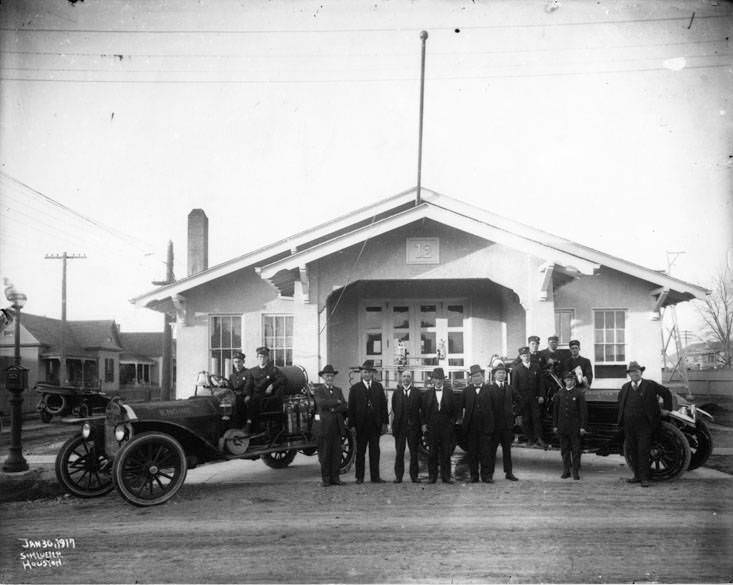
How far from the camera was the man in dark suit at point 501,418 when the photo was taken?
8.99 m

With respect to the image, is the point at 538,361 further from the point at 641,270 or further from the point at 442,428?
the point at 641,270

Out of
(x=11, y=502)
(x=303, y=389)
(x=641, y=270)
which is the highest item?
(x=641, y=270)

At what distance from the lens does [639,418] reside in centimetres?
862

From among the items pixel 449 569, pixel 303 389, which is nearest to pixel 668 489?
pixel 449 569

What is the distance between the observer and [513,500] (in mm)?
7793

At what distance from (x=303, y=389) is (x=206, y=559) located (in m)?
4.65

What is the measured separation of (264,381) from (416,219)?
4360 mm

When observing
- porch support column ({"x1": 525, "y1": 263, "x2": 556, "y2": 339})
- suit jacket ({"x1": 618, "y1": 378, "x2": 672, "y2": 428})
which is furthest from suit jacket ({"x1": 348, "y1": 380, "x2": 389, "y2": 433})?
porch support column ({"x1": 525, "y1": 263, "x2": 556, "y2": 339})

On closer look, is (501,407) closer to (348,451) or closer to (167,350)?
(348,451)

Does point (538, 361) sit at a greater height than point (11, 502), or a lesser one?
greater

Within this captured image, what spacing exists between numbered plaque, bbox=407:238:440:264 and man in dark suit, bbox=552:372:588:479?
380 centimetres

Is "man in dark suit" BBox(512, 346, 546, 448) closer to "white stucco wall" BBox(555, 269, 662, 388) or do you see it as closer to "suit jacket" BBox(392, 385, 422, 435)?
"suit jacket" BBox(392, 385, 422, 435)

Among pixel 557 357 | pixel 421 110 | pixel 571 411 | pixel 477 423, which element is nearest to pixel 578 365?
pixel 557 357

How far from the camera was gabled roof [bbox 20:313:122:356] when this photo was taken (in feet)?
142
